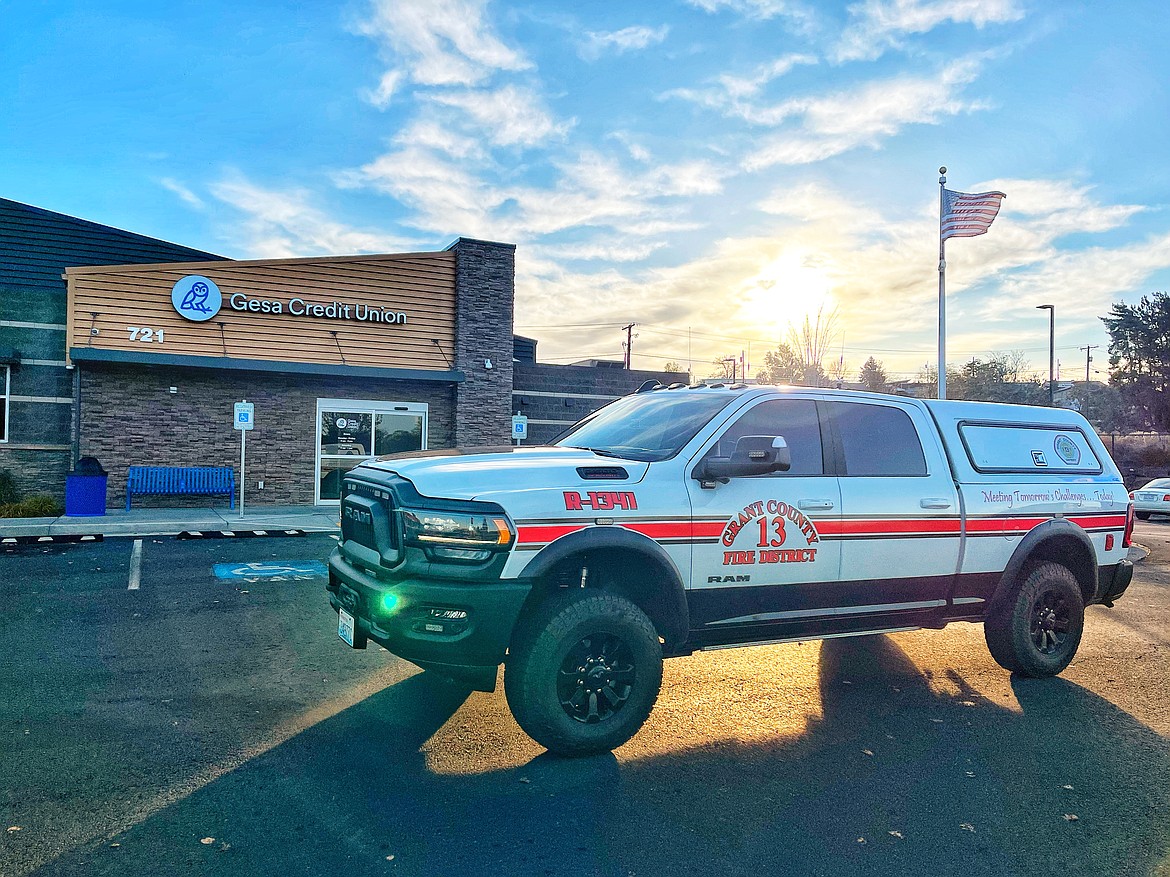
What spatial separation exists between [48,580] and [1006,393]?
60.7 m

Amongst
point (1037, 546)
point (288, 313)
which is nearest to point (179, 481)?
point (288, 313)

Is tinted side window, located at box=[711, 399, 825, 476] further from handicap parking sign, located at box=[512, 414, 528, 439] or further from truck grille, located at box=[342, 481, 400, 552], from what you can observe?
handicap parking sign, located at box=[512, 414, 528, 439]

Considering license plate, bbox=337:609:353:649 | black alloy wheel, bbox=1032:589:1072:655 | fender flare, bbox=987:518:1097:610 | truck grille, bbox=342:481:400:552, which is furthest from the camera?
black alloy wheel, bbox=1032:589:1072:655

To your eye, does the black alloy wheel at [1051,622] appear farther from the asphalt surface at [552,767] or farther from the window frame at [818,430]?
the window frame at [818,430]

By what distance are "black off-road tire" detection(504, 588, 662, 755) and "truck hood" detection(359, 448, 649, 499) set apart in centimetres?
61

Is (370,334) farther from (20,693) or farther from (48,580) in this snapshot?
(20,693)

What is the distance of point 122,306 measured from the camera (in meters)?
16.9

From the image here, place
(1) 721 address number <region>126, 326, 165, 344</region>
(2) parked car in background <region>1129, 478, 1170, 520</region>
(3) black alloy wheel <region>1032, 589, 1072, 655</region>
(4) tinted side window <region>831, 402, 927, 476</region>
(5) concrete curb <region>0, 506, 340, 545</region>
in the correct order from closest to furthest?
1. (4) tinted side window <region>831, 402, 927, 476</region>
2. (3) black alloy wheel <region>1032, 589, 1072, 655</region>
3. (5) concrete curb <region>0, 506, 340, 545</region>
4. (1) 721 address number <region>126, 326, 165, 344</region>
5. (2) parked car in background <region>1129, 478, 1170, 520</region>

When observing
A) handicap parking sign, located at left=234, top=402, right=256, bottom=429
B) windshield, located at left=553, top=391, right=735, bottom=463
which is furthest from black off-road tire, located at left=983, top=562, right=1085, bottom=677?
handicap parking sign, located at left=234, top=402, right=256, bottom=429

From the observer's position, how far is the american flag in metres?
19.0

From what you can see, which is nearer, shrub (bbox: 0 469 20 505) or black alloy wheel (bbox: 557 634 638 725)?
black alloy wheel (bbox: 557 634 638 725)

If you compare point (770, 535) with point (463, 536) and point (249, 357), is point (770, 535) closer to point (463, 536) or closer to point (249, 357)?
point (463, 536)

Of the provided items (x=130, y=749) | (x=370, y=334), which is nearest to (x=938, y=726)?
(x=130, y=749)

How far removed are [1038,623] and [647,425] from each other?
133 inches
